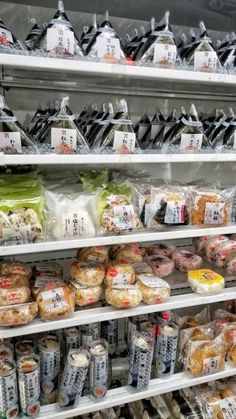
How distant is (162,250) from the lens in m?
1.78

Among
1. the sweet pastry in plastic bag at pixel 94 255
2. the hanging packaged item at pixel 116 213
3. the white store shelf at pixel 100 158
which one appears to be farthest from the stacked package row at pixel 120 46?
the sweet pastry in plastic bag at pixel 94 255

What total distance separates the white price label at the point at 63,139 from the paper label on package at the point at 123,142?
0.16m

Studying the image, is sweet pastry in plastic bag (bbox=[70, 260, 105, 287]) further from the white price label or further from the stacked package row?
the stacked package row

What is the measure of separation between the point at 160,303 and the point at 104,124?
0.75 m

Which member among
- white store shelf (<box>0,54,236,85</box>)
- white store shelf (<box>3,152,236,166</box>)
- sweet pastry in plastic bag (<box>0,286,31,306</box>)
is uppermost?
white store shelf (<box>0,54,236,85</box>)

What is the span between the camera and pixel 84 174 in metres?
1.54

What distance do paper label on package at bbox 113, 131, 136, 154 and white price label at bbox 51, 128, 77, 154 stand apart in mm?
156

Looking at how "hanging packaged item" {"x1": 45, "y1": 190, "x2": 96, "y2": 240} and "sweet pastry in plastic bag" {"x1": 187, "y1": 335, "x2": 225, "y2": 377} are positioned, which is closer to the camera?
"hanging packaged item" {"x1": 45, "y1": 190, "x2": 96, "y2": 240}

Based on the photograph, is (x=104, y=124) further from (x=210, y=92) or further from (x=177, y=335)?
(x=177, y=335)

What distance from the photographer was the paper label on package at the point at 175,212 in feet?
4.56

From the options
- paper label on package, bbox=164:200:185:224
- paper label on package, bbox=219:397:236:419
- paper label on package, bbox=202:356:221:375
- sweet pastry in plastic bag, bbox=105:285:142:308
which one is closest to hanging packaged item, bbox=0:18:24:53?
paper label on package, bbox=164:200:185:224

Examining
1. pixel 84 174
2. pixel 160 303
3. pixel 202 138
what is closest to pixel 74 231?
pixel 84 174

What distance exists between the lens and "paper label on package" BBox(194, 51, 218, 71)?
1316mm

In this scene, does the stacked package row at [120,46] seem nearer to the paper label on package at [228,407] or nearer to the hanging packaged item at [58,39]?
the hanging packaged item at [58,39]
